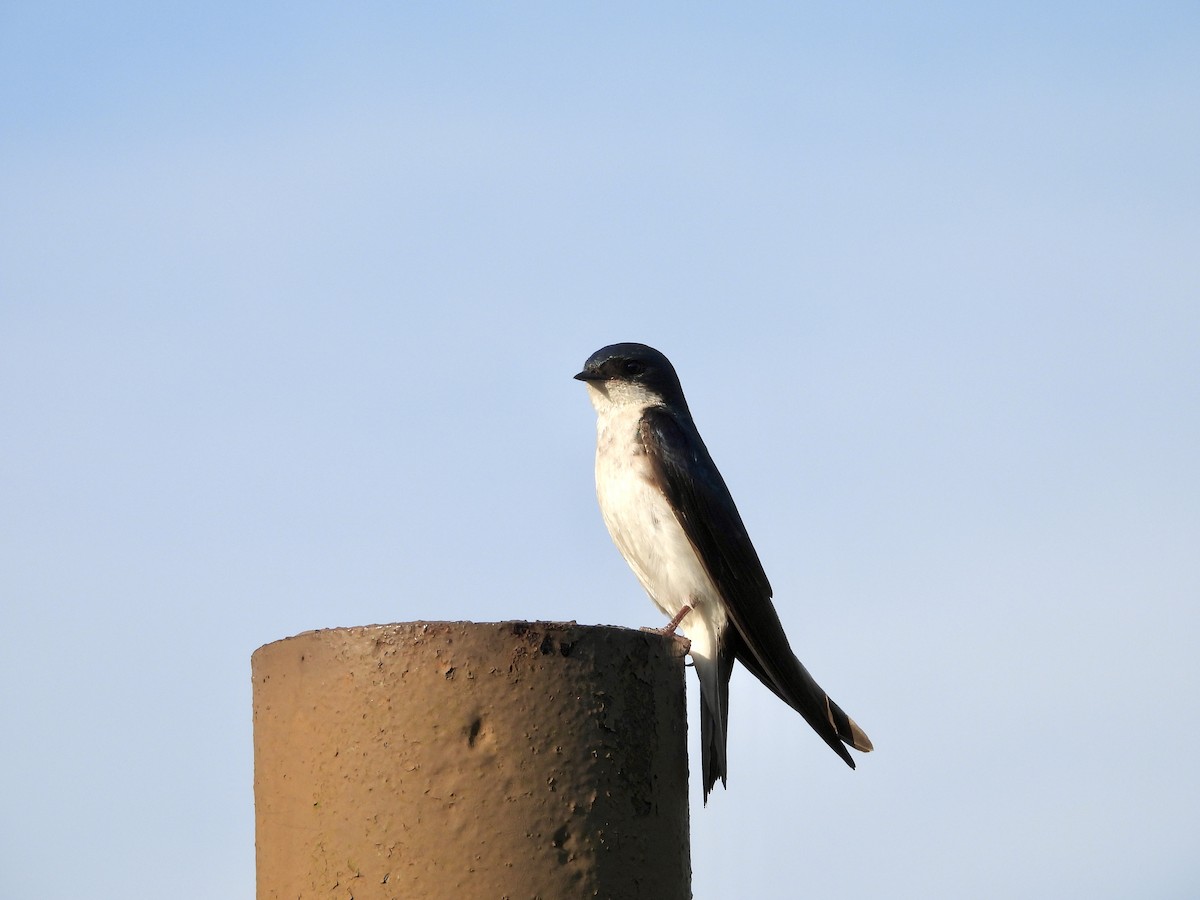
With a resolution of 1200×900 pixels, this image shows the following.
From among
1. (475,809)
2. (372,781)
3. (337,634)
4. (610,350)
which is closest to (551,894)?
(475,809)

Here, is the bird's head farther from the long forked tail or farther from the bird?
the long forked tail

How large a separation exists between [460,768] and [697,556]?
9.57ft

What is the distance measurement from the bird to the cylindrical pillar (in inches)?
86.8

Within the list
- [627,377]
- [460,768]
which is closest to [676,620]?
[627,377]

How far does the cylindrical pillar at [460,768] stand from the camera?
371 centimetres

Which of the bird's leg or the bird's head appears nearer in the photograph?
the bird's leg

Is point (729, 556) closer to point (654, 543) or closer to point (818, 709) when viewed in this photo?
point (654, 543)

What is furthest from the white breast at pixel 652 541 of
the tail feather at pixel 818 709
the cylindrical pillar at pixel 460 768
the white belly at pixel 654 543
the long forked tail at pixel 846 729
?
the cylindrical pillar at pixel 460 768

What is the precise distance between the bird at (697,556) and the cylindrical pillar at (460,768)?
2.20 meters

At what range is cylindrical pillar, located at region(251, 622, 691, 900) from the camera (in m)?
3.71

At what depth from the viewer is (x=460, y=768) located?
3738 mm

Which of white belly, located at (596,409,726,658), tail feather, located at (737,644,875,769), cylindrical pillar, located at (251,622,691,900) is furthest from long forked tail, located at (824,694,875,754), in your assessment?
cylindrical pillar, located at (251,622,691,900)

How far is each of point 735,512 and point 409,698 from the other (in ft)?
10.8

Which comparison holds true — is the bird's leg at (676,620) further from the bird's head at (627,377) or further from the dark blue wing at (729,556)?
the bird's head at (627,377)
